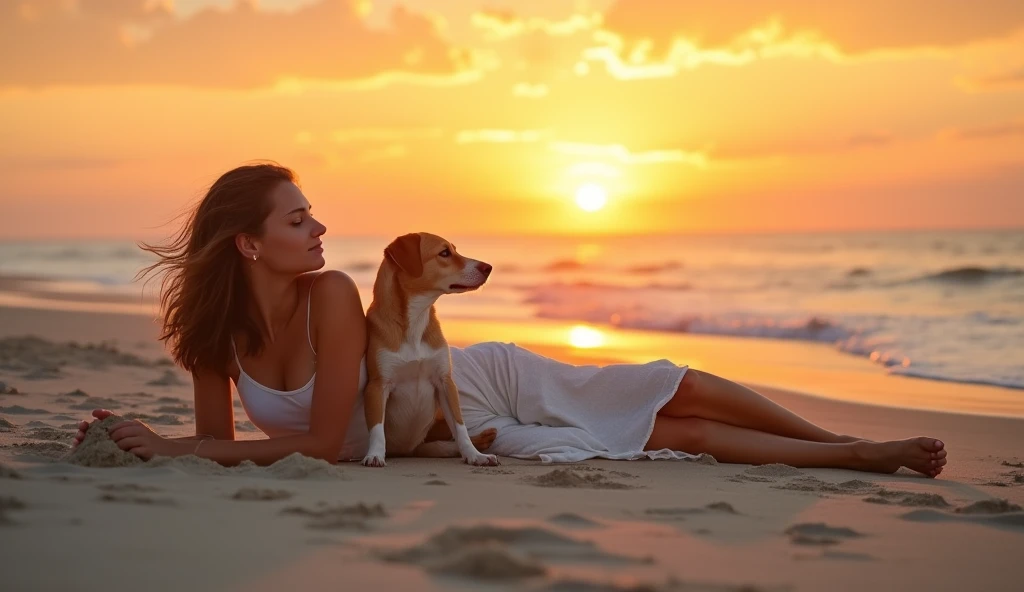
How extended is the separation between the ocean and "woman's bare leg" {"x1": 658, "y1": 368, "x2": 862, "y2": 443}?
4561mm

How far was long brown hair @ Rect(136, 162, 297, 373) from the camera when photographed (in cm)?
426

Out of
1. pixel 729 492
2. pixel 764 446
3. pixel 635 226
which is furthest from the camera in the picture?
pixel 635 226

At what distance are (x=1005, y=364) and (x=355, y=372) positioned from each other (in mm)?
7711

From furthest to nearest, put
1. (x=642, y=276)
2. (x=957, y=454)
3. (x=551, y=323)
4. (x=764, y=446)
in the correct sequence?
→ 1. (x=642, y=276)
2. (x=551, y=323)
3. (x=957, y=454)
4. (x=764, y=446)

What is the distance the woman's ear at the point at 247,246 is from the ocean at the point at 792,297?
6.88 metres

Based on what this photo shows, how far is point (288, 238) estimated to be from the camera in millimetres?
4250

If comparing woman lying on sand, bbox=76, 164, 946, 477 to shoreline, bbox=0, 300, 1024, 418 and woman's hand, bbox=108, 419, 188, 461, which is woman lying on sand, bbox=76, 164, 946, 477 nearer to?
woman's hand, bbox=108, 419, 188, 461

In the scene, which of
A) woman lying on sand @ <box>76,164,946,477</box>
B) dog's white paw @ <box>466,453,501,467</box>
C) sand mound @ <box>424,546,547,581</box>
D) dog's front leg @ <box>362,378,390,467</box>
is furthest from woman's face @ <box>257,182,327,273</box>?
sand mound @ <box>424,546,547,581</box>

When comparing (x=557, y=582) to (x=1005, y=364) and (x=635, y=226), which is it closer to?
(x=1005, y=364)

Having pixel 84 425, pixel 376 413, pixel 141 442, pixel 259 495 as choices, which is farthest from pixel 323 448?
pixel 84 425

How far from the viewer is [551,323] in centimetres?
1558

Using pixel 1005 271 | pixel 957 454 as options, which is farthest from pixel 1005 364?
pixel 1005 271

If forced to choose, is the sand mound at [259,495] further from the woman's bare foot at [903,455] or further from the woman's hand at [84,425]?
the woman's bare foot at [903,455]

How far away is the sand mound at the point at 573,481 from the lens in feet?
13.0
